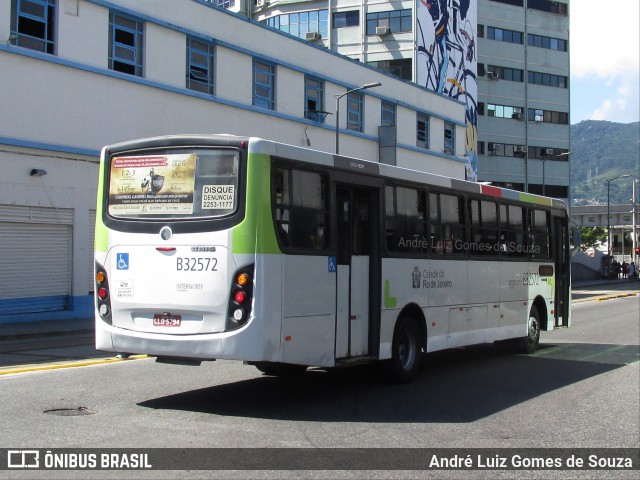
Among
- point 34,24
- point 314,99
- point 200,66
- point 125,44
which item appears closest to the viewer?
point 34,24

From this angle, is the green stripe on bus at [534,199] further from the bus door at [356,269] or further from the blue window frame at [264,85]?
the blue window frame at [264,85]

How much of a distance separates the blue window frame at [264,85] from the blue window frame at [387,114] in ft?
29.2

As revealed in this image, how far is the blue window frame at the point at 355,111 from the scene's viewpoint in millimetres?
37219

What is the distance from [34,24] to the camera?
2256 centimetres

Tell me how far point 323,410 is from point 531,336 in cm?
738

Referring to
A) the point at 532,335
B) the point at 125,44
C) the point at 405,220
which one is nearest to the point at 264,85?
the point at 125,44

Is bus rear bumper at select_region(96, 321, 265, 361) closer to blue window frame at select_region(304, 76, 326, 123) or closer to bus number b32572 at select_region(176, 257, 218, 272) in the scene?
bus number b32572 at select_region(176, 257, 218, 272)

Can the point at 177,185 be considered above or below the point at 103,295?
above

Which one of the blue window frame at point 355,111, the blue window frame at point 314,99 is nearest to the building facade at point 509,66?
the blue window frame at point 355,111

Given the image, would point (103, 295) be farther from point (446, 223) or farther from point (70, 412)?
point (446, 223)

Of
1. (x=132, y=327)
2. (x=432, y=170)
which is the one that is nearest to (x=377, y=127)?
(x=432, y=170)

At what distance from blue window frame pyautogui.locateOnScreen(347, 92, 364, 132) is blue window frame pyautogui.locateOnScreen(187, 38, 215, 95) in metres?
9.63

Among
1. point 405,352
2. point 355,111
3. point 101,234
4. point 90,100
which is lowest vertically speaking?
point 405,352

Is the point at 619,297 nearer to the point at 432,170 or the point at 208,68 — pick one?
the point at 432,170
